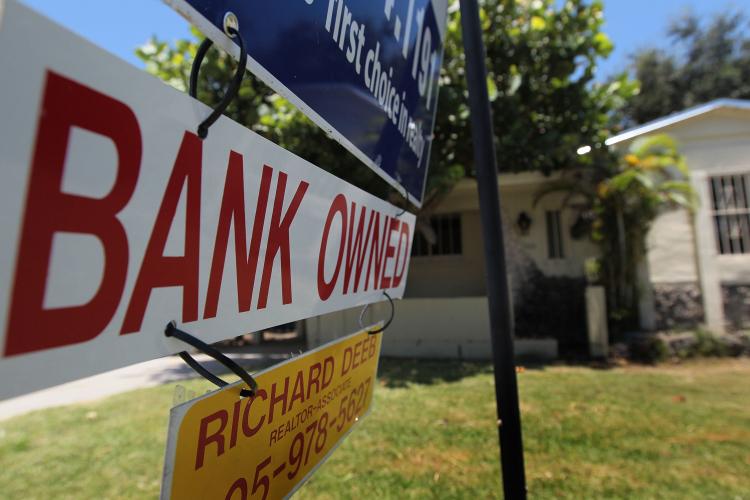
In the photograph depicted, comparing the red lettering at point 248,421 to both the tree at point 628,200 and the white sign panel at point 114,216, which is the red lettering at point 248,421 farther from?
the tree at point 628,200

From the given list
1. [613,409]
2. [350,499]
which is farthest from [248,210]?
[613,409]

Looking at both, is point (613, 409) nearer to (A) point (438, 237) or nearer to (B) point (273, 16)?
(B) point (273, 16)

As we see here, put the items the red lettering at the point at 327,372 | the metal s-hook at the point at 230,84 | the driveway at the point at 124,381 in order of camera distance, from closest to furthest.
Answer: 1. the metal s-hook at the point at 230,84
2. the red lettering at the point at 327,372
3. the driveway at the point at 124,381

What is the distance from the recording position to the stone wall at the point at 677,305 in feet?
26.6

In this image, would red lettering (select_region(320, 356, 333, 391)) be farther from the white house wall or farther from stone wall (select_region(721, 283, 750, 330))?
stone wall (select_region(721, 283, 750, 330))

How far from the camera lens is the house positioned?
799 cm

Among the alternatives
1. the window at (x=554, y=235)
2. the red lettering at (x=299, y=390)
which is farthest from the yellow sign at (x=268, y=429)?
the window at (x=554, y=235)

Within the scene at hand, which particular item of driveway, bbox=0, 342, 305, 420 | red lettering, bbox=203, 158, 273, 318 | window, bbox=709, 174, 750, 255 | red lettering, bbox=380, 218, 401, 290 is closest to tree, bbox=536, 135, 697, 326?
window, bbox=709, 174, 750, 255

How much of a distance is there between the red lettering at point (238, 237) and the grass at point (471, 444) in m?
2.63

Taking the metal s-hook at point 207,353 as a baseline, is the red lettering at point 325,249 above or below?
above

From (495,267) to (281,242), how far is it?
101 centimetres

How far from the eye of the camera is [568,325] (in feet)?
26.2

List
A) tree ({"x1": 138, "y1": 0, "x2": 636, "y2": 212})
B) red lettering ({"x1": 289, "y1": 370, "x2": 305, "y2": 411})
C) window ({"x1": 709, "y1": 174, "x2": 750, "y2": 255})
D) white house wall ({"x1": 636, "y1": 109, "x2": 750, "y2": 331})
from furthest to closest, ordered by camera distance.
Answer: window ({"x1": 709, "y1": 174, "x2": 750, "y2": 255})
white house wall ({"x1": 636, "y1": 109, "x2": 750, "y2": 331})
tree ({"x1": 138, "y1": 0, "x2": 636, "y2": 212})
red lettering ({"x1": 289, "y1": 370, "x2": 305, "y2": 411})

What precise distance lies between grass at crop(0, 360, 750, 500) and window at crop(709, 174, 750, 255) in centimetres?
338
